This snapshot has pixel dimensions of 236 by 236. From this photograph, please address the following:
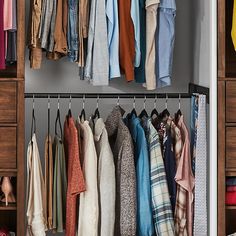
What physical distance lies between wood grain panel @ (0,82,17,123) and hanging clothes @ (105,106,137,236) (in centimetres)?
60

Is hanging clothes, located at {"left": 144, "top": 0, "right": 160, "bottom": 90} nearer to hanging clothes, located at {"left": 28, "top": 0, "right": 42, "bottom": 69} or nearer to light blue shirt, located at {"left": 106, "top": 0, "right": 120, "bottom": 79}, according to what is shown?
light blue shirt, located at {"left": 106, "top": 0, "right": 120, "bottom": 79}

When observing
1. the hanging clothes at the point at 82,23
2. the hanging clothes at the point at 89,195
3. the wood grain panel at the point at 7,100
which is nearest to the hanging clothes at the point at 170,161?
the hanging clothes at the point at 89,195

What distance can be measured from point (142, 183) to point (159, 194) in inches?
4.3

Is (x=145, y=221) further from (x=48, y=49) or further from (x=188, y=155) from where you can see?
(x=48, y=49)

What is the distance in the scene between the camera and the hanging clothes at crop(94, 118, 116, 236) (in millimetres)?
3490

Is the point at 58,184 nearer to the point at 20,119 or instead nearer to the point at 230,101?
the point at 20,119

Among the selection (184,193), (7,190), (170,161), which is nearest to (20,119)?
(7,190)

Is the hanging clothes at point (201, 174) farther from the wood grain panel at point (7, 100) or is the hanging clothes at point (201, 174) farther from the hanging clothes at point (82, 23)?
the wood grain panel at point (7, 100)

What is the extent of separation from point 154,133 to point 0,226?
1.05 m

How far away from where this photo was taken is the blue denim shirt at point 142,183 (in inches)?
138

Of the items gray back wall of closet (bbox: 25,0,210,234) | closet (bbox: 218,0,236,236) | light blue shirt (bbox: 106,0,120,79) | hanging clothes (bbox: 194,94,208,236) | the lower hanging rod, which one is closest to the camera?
closet (bbox: 218,0,236,236)

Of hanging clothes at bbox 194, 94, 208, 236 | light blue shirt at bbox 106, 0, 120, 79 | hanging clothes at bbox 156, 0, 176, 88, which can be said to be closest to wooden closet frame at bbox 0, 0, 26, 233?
light blue shirt at bbox 106, 0, 120, 79

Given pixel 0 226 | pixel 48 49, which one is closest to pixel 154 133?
pixel 48 49

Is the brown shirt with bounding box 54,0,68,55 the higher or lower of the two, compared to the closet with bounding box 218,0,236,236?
higher
